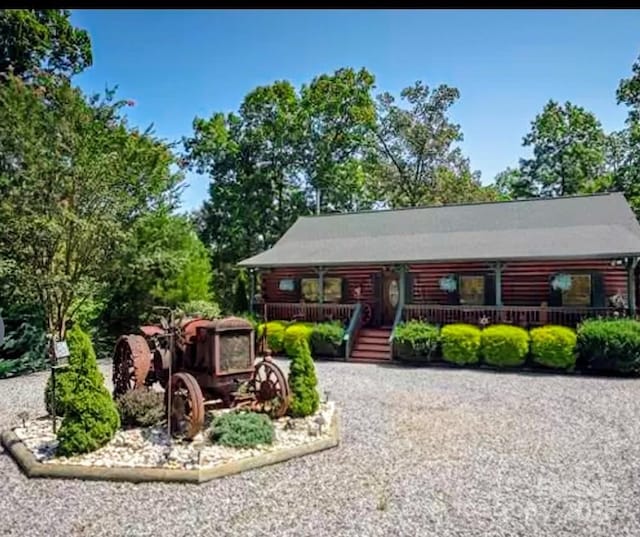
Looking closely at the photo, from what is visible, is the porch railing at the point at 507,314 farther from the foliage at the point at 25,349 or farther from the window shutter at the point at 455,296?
the foliage at the point at 25,349

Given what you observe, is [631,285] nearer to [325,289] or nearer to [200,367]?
[325,289]

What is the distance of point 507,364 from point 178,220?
38.0ft

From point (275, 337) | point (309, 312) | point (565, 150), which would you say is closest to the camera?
point (275, 337)

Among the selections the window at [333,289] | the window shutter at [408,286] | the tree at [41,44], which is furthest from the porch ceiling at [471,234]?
the tree at [41,44]

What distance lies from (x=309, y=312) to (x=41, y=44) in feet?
46.4

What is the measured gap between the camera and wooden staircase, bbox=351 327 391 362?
15.0 meters

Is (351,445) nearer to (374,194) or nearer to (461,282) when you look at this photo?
(461,282)

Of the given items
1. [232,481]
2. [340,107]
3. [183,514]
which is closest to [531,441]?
[232,481]

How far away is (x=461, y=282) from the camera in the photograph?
1669cm

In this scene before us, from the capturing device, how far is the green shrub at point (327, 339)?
15133 mm

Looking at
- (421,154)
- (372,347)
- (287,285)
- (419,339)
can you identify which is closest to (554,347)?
(419,339)

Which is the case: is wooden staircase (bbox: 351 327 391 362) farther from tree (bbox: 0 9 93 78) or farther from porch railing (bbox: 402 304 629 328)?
tree (bbox: 0 9 93 78)

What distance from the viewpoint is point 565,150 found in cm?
3170

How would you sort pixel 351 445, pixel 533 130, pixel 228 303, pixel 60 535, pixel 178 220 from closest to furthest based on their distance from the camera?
pixel 60 535, pixel 351 445, pixel 178 220, pixel 228 303, pixel 533 130
